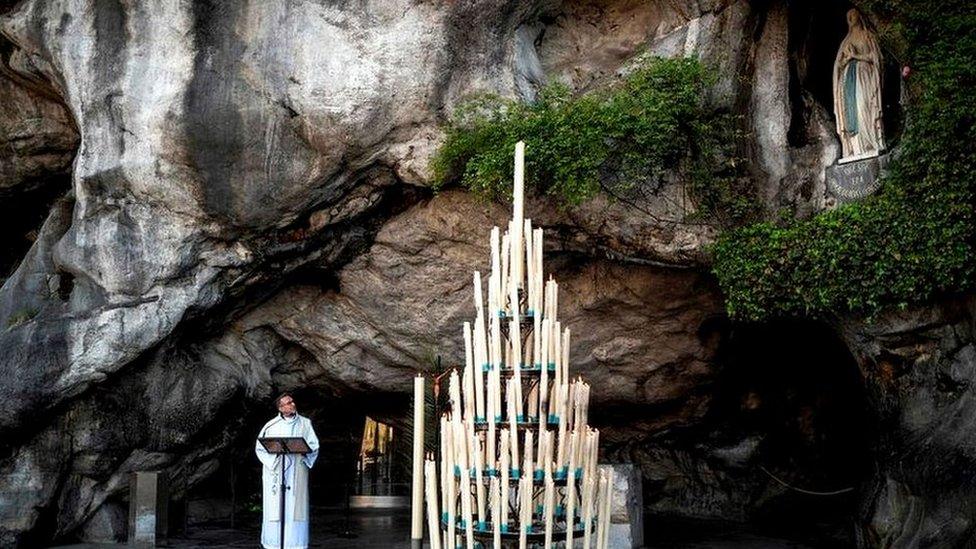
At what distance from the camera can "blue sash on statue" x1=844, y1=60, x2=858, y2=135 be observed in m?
10.4

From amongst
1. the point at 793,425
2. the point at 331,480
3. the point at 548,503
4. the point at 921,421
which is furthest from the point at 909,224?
the point at 331,480

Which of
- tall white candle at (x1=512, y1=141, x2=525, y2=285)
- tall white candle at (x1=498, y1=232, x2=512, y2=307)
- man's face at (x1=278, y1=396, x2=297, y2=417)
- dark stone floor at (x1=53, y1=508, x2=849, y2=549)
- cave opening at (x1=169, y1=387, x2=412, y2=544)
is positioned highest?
tall white candle at (x1=512, y1=141, x2=525, y2=285)

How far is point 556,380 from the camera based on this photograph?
6875 mm

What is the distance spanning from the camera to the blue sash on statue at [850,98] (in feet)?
34.1

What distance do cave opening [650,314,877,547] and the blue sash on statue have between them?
357 cm

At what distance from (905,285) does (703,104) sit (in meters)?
2.67

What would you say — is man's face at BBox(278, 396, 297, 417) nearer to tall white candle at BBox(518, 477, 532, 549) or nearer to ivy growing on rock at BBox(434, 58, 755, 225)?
ivy growing on rock at BBox(434, 58, 755, 225)

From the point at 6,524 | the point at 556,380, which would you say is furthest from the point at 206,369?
the point at 556,380

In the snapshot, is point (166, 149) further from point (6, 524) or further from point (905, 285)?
point (905, 285)

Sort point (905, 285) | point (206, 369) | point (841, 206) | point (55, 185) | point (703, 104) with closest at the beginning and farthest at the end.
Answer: point (905, 285)
point (841, 206)
point (703, 104)
point (206, 369)
point (55, 185)

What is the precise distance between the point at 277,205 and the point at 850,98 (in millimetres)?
5856

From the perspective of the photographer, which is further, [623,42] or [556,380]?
[623,42]

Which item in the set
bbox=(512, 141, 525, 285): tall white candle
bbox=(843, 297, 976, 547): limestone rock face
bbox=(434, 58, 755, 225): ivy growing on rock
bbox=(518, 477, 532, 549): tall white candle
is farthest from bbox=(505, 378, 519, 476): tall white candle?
bbox=(843, 297, 976, 547): limestone rock face

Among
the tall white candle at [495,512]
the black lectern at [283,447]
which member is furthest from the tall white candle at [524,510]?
the black lectern at [283,447]
